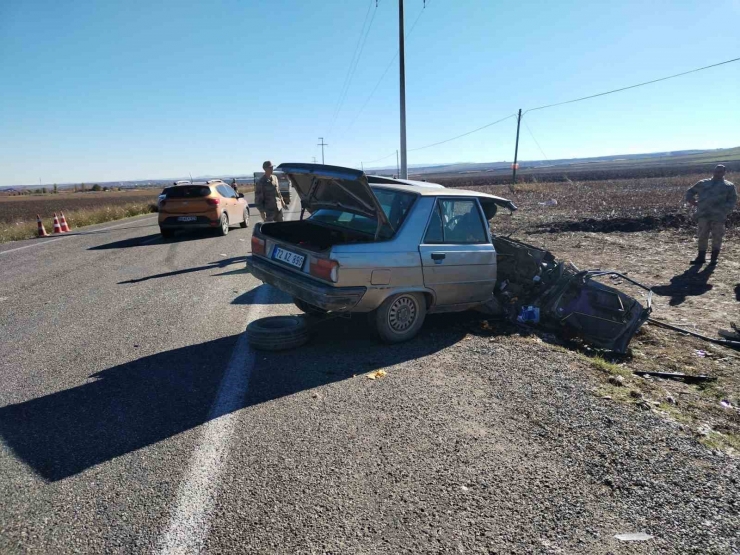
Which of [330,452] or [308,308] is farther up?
[308,308]

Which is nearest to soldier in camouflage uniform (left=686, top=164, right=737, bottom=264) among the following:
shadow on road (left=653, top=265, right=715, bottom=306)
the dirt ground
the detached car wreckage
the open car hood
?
the dirt ground

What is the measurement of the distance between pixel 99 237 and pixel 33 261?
476cm

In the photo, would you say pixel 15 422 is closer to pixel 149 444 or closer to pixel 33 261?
pixel 149 444

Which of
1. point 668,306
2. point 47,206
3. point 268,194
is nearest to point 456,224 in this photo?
point 668,306

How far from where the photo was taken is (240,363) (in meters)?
4.71

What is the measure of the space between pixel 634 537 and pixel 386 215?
3559 millimetres

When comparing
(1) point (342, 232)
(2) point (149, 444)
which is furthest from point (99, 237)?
(2) point (149, 444)

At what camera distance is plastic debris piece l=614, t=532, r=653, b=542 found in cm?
248

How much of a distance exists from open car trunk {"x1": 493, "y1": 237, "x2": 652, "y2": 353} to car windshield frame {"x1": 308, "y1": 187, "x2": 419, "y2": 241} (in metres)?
2.07

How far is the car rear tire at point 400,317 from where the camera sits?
5.06 meters

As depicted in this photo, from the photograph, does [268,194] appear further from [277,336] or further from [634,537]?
[634,537]

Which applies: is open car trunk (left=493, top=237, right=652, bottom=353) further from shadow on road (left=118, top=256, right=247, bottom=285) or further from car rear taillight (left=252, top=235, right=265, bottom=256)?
shadow on road (left=118, top=256, right=247, bottom=285)

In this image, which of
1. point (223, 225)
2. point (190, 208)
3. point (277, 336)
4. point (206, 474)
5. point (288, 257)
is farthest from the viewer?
point (223, 225)

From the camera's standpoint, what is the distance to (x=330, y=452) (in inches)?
127
